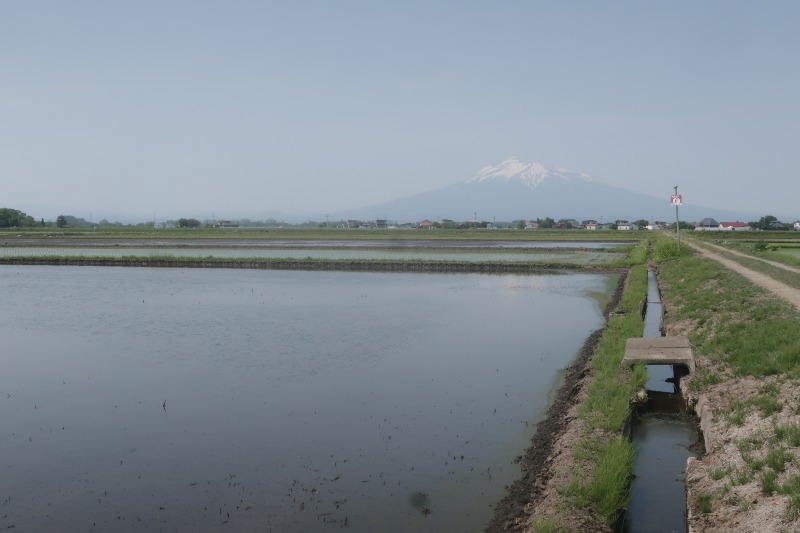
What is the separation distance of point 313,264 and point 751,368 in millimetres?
25050

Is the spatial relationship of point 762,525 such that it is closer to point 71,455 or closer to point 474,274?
point 71,455

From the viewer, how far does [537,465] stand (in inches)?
268

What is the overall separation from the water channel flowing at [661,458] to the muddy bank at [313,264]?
1971cm

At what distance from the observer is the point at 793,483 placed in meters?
5.23

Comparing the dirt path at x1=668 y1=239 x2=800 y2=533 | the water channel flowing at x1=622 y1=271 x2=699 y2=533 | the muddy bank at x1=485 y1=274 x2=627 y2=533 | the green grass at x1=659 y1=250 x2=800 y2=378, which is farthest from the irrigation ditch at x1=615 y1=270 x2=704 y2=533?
the green grass at x1=659 y1=250 x2=800 y2=378

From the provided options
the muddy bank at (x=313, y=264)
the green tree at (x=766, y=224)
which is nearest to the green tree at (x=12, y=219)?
the muddy bank at (x=313, y=264)

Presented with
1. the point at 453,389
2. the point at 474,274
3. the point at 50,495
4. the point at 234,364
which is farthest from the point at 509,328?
the point at 474,274

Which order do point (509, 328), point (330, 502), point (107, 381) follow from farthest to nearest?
point (509, 328), point (107, 381), point (330, 502)

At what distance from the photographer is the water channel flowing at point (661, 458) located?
6.00 metres

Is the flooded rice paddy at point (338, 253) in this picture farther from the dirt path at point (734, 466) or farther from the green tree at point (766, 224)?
the green tree at point (766, 224)

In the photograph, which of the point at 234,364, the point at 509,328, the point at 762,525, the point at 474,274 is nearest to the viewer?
the point at 762,525

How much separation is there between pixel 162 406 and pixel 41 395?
2062 mm

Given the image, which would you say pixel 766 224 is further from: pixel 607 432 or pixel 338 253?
pixel 607 432

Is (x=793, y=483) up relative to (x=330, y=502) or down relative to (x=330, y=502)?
up
